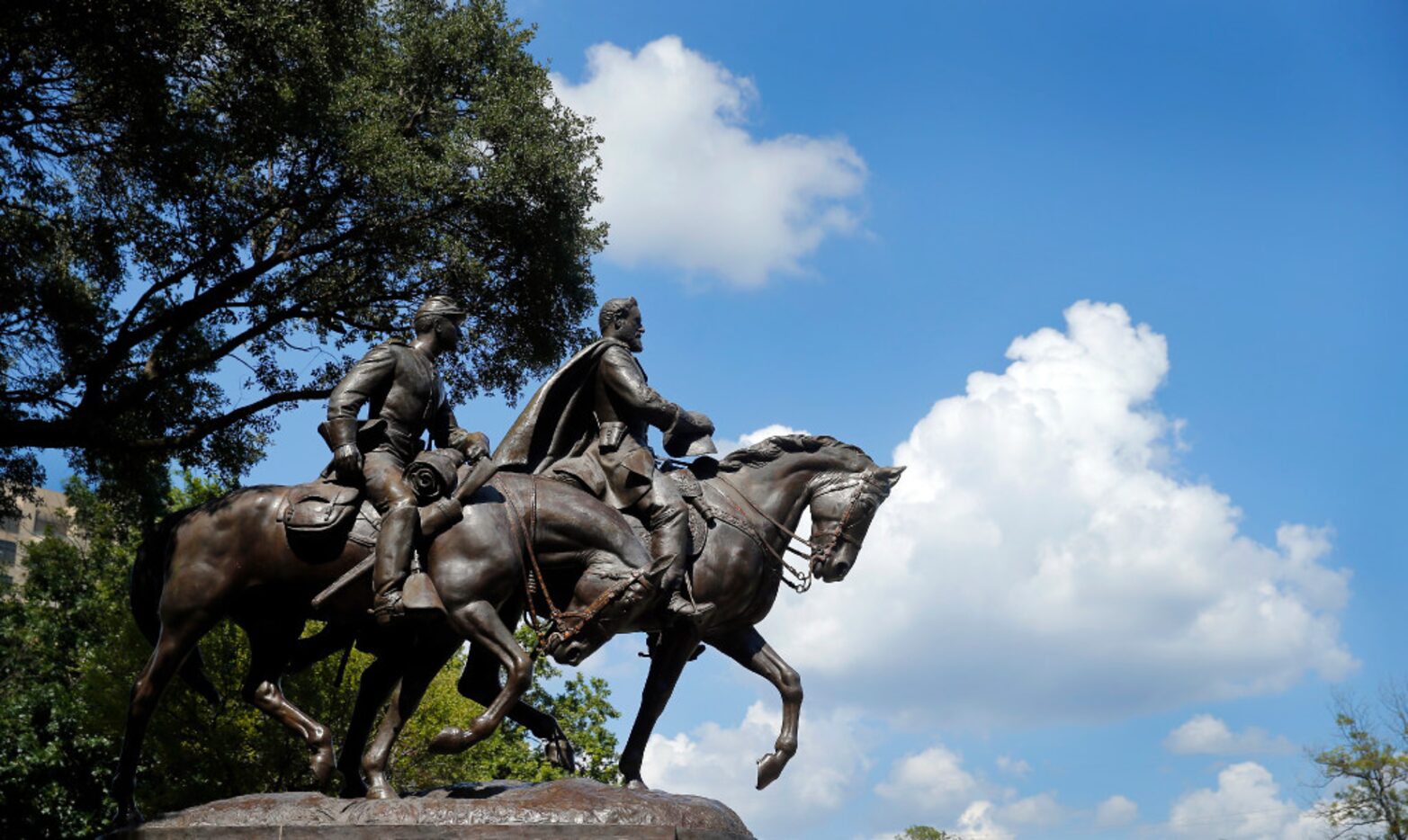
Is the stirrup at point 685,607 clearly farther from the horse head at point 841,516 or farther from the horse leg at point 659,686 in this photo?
the horse head at point 841,516

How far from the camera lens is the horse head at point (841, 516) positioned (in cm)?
1113

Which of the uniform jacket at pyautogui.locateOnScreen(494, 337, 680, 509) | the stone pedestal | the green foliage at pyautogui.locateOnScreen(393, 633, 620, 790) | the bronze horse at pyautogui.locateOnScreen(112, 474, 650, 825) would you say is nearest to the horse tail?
the bronze horse at pyautogui.locateOnScreen(112, 474, 650, 825)

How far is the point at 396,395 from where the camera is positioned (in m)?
9.67

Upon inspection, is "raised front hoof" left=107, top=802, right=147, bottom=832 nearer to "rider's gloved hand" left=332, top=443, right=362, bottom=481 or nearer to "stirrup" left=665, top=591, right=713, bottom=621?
"rider's gloved hand" left=332, top=443, right=362, bottom=481

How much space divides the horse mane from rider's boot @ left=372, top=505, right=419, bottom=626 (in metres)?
3.18

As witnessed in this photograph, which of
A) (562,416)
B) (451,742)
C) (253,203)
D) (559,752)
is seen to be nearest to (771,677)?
(559,752)

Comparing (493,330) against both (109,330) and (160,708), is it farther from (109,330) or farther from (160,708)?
(160,708)

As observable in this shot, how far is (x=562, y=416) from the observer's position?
1077cm

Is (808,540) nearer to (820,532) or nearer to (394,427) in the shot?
(820,532)

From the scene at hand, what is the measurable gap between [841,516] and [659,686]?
195 cm

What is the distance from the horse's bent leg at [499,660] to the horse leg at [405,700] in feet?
1.12

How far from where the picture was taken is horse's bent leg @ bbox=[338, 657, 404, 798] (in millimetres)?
9375

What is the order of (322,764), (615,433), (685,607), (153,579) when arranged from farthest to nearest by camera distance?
(615,433), (685,607), (153,579), (322,764)

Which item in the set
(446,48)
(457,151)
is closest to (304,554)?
(457,151)
